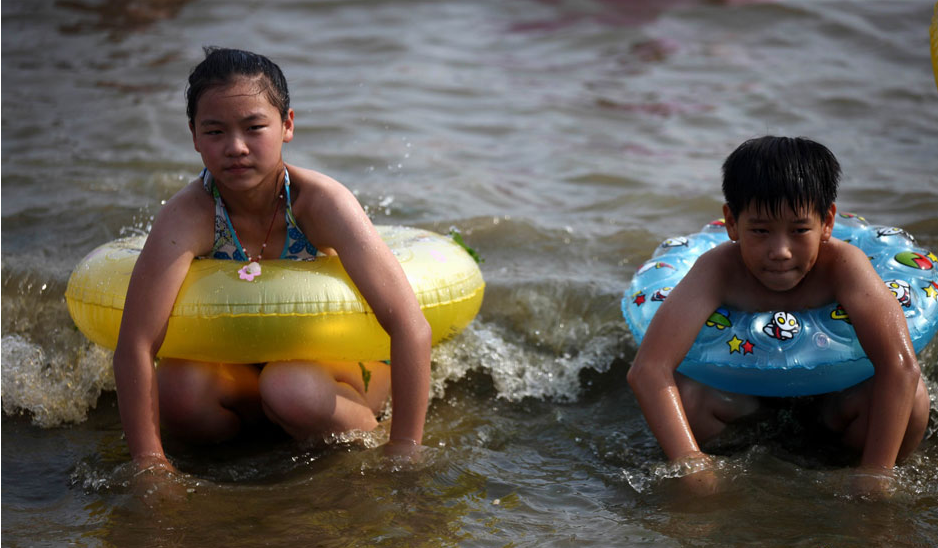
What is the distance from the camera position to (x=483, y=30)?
1099 centimetres

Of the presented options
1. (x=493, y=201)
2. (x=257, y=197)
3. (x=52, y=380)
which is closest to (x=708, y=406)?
(x=257, y=197)

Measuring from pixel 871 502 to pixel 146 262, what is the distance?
2.30m

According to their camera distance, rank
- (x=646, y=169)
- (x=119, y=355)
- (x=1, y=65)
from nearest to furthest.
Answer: (x=119, y=355) → (x=646, y=169) → (x=1, y=65)

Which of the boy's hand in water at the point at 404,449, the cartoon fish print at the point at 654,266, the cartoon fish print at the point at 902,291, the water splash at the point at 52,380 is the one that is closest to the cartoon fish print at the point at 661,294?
the cartoon fish print at the point at 654,266

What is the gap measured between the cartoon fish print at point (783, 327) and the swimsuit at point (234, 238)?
153cm

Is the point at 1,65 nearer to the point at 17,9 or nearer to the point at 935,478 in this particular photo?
the point at 17,9

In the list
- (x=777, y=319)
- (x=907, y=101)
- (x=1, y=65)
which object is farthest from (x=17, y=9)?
(x=777, y=319)

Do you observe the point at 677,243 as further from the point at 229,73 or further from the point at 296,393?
the point at 229,73

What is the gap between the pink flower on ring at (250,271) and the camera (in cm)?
328

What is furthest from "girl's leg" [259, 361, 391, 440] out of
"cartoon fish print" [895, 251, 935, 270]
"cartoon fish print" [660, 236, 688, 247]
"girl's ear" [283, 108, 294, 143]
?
"cartoon fish print" [895, 251, 935, 270]

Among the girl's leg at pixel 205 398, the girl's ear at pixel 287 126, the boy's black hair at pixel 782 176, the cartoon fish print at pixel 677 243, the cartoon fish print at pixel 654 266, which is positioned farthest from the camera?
the cartoon fish print at pixel 677 243

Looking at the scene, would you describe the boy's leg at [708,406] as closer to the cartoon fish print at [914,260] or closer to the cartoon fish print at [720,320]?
the cartoon fish print at [720,320]

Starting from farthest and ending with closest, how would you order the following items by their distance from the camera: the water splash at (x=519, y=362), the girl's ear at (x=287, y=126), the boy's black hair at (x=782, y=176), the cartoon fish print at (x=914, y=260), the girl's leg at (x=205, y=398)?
Result: the water splash at (x=519, y=362), the cartoon fish print at (x=914, y=260), the girl's leg at (x=205, y=398), the girl's ear at (x=287, y=126), the boy's black hair at (x=782, y=176)

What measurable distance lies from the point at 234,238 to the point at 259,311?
29cm
